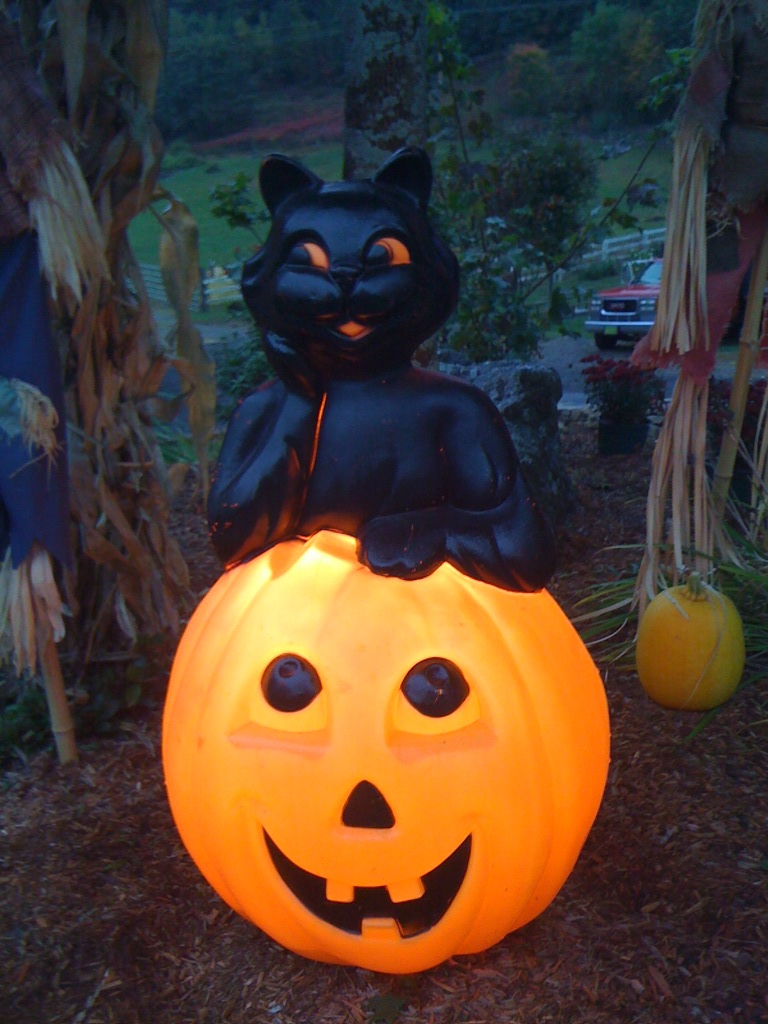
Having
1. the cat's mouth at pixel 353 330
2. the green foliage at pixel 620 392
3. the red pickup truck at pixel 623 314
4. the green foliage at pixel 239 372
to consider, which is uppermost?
the cat's mouth at pixel 353 330

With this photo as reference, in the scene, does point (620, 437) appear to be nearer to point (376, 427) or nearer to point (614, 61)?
point (376, 427)

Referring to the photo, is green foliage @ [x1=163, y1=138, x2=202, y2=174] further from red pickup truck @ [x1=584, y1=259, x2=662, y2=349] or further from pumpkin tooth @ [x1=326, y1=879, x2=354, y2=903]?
pumpkin tooth @ [x1=326, y1=879, x2=354, y2=903]

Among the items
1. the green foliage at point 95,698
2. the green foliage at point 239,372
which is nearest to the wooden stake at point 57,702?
the green foliage at point 95,698

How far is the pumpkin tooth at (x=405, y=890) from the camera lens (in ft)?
5.79

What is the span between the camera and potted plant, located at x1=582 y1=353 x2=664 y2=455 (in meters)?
6.09

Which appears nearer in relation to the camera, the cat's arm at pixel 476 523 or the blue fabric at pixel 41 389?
the cat's arm at pixel 476 523

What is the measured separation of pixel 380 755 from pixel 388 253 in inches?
37.2

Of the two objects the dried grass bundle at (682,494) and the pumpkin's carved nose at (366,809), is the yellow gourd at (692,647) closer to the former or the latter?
the dried grass bundle at (682,494)

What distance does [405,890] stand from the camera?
1770 millimetres

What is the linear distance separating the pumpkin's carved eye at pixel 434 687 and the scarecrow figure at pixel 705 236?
1613mm

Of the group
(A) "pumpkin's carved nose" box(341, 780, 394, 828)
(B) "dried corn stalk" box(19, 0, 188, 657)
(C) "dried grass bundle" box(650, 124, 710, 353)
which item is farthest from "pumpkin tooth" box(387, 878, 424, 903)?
(C) "dried grass bundle" box(650, 124, 710, 353)

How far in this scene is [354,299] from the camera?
1710 millimetres

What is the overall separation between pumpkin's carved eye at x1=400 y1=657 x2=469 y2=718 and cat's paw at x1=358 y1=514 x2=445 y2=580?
18 cm

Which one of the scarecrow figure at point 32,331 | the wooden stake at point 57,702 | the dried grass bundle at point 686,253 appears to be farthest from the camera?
the dried grass bundle at point 686,253
